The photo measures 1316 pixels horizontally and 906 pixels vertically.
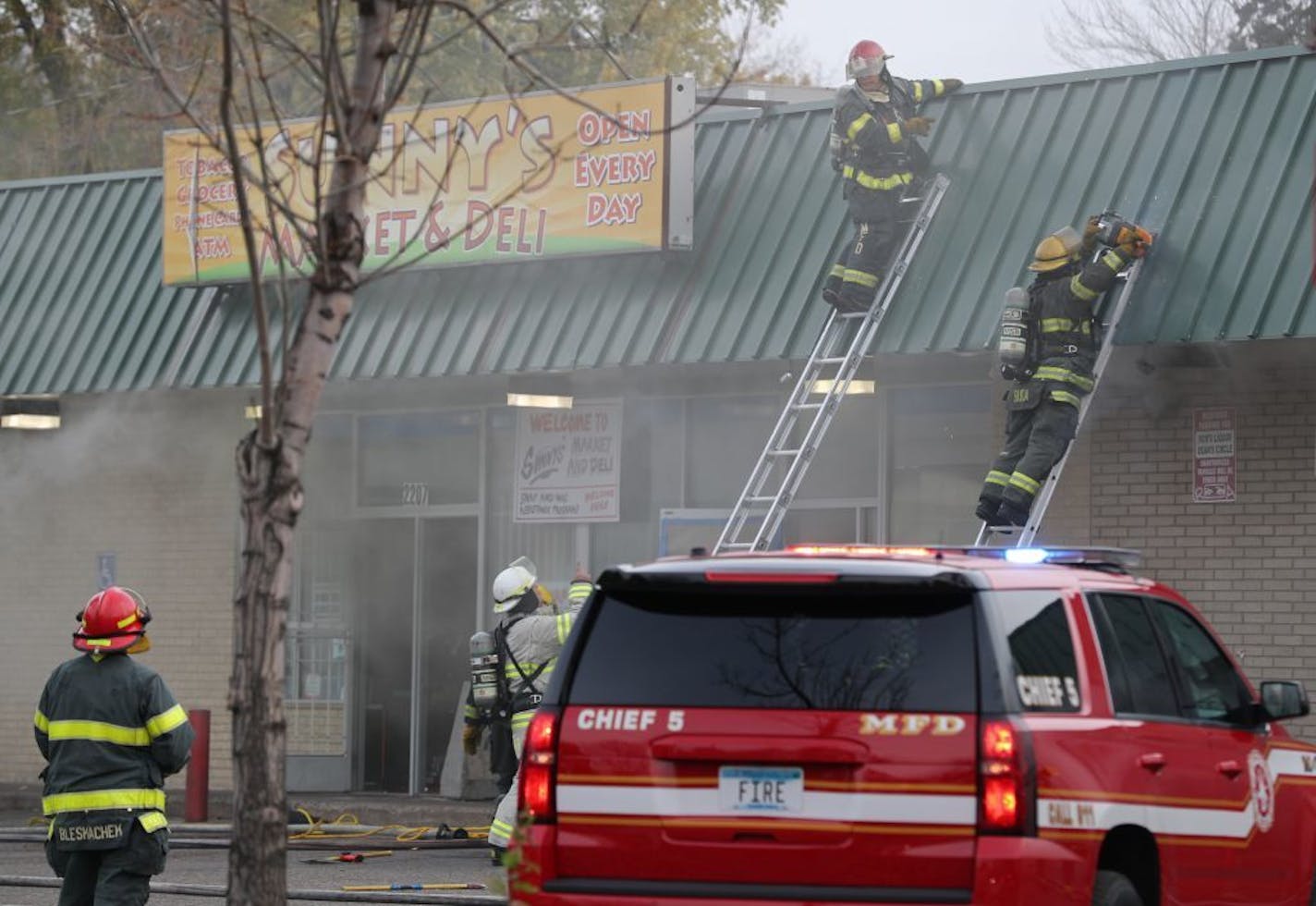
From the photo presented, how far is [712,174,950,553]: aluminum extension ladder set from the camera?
14.6m

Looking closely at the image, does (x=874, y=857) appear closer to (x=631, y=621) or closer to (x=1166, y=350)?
(x=631, y=621)

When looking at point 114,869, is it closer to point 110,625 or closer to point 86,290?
point 110,625

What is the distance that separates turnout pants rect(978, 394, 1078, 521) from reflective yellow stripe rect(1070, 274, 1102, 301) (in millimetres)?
601

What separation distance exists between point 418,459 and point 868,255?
5.36 metres

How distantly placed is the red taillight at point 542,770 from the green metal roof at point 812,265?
6.91 meters

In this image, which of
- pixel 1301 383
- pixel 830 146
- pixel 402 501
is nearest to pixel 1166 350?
pixel 1301 383

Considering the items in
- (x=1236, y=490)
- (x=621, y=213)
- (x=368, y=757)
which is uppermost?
(x=621, y=213)

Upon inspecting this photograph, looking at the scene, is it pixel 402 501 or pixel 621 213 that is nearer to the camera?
pixel 621 213

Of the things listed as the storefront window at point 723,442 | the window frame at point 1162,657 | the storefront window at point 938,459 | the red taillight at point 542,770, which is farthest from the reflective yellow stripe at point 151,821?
the storefront window at point 723,442

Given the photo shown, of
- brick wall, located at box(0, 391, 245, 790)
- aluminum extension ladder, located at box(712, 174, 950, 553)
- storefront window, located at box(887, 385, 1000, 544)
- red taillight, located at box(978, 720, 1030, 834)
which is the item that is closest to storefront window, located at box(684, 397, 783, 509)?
storefront window, located at box(887, 385, 1000, 544)

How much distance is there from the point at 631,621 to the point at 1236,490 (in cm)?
773

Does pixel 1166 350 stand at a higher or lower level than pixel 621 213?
lower

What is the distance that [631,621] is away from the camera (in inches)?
296

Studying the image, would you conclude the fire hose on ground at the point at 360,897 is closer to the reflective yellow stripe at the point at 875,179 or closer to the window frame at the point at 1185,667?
the window frame at the point at 1185,667
